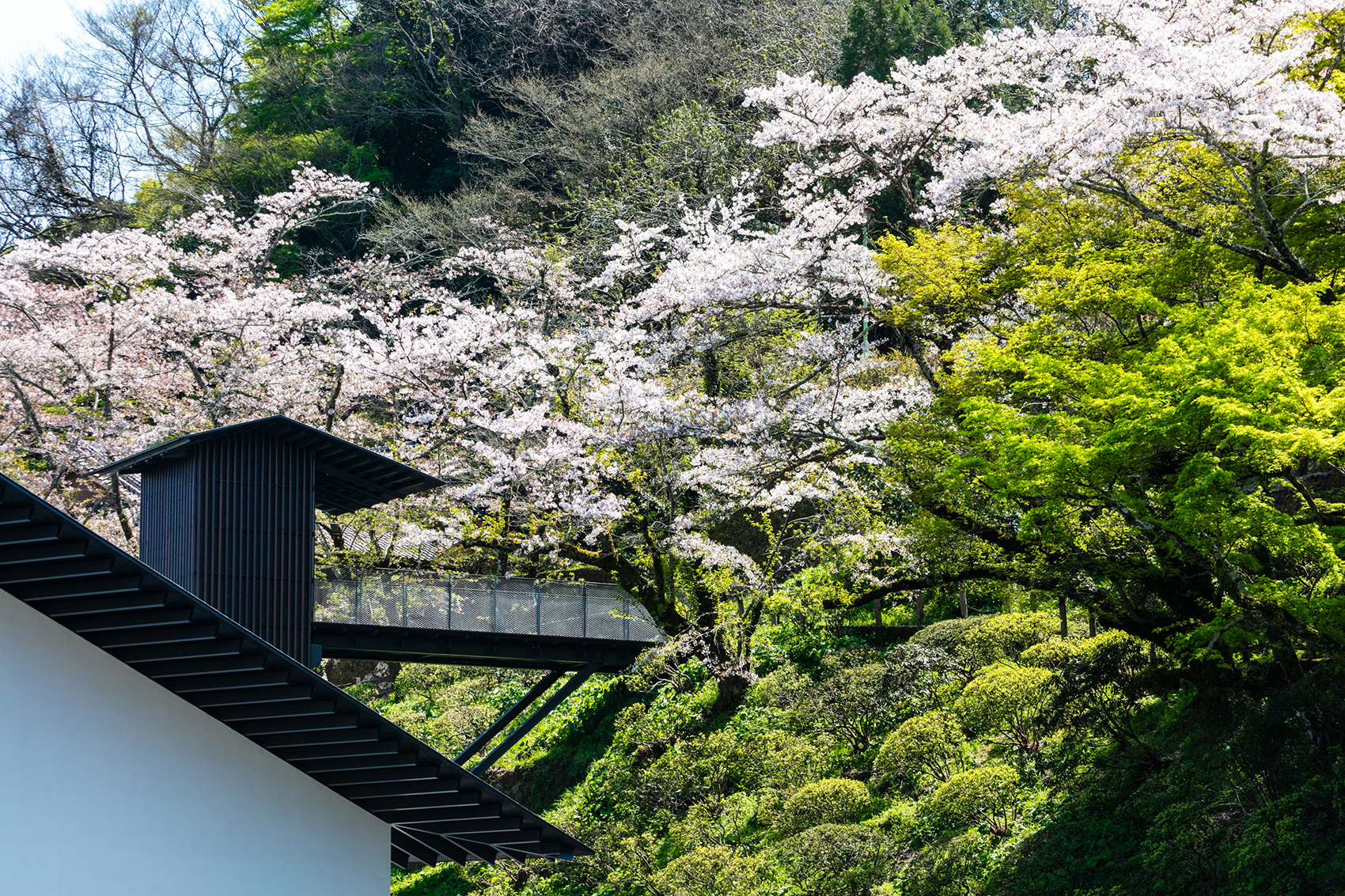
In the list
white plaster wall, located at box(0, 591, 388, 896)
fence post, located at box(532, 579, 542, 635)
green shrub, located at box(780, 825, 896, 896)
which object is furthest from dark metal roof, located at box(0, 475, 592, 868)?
fence post, located at box(532, 579, 542, 635)

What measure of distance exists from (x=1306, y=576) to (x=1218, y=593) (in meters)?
1.49

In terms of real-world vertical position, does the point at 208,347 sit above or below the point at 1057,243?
above

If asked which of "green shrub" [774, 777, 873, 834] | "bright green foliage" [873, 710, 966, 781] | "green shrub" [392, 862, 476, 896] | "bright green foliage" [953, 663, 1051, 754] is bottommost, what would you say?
"green shrub" [392, 862, 476, 896]

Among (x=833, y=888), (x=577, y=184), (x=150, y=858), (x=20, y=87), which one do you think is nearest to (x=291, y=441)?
(x=150, y=858)

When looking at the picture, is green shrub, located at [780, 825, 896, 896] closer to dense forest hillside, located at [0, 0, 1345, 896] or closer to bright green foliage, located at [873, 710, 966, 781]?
dense forest hillside, located at [0, 0, 1345, 896]

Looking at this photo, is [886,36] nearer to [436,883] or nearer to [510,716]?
[510,716]

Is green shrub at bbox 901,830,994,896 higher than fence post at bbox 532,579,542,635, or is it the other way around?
fence post at bbox 532,579,542,635

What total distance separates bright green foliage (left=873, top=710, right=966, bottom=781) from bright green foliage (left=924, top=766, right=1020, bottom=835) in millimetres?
842

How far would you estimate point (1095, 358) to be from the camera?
11758mm

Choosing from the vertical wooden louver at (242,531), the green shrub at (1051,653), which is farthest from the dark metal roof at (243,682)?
the green shrub at (1051,653)

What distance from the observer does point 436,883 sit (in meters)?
19.8

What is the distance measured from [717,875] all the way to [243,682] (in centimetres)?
779

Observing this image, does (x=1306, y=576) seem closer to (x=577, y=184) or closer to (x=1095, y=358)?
(x=1095, y=358)

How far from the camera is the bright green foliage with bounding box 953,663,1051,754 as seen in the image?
43.4 ft
